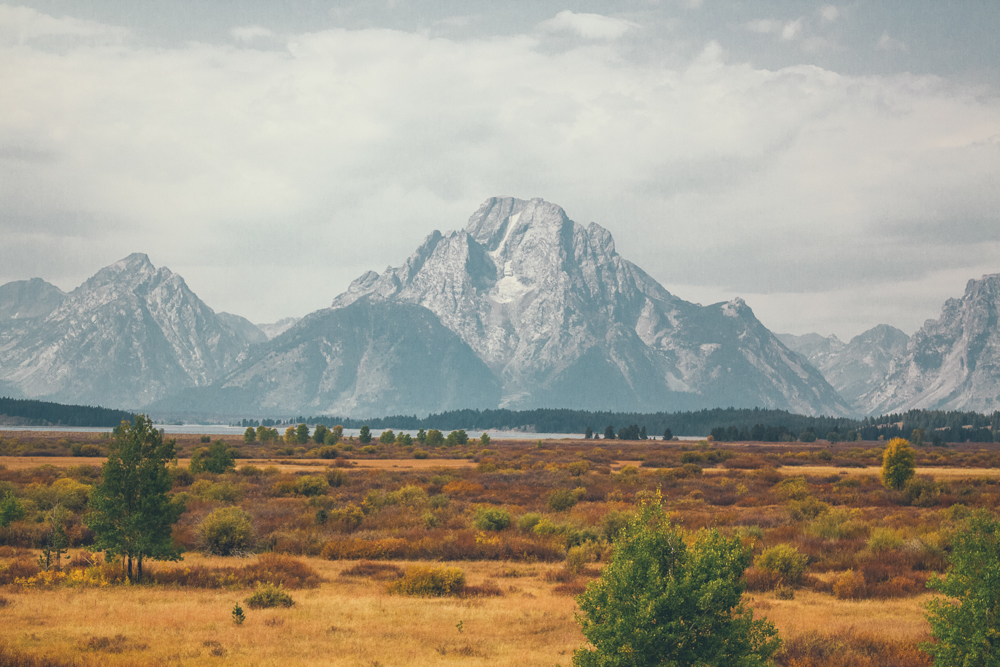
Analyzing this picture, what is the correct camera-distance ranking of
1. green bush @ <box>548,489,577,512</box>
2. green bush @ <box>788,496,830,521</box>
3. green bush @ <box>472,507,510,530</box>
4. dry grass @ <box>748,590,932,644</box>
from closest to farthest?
dry grass @ <box>748,590,932,644</box>, green bush @ <box>472,507,510,530</box>, green bush @ <box>788,496,830,521</box>, green bush @ <box>548,489,577,512</box>

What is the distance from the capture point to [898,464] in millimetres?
52438

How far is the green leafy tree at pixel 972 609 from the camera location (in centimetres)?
1094

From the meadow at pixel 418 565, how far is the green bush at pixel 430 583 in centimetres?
35

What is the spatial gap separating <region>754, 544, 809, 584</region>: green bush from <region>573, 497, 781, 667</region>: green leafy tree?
14478 mm

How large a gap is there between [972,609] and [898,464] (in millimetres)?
46928

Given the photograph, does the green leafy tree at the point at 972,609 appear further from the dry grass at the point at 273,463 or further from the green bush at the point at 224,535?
the dry grass at the point at 273,463

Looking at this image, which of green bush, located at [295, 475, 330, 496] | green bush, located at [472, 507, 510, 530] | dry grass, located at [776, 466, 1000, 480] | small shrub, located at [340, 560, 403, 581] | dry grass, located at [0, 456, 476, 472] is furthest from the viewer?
dry grass, located at [0, 456, 476, 472]

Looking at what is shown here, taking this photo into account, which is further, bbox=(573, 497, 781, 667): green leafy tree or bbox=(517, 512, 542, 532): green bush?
bbox=(517, 512, 542, 532): green bush

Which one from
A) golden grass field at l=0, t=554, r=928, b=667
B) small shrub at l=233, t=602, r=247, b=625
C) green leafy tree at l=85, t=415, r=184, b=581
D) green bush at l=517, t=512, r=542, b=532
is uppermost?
green leafy tree at l=85, t=415, r=184, b=581

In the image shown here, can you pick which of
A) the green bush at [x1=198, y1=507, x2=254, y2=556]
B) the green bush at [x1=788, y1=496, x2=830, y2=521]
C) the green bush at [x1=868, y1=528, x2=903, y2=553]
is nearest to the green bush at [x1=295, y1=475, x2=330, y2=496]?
the green bush at [x1=198, y1=507, x2=254, y2=556]

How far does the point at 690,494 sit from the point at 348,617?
36.0 metres

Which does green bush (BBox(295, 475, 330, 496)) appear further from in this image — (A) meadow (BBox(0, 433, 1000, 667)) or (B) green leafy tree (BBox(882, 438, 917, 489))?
(B) green leafy tree (BBox(882, 438, 917, 489))

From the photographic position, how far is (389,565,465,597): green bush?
22.2 m

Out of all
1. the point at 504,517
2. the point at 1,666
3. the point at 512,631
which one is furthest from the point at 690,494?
the point at 1,666
